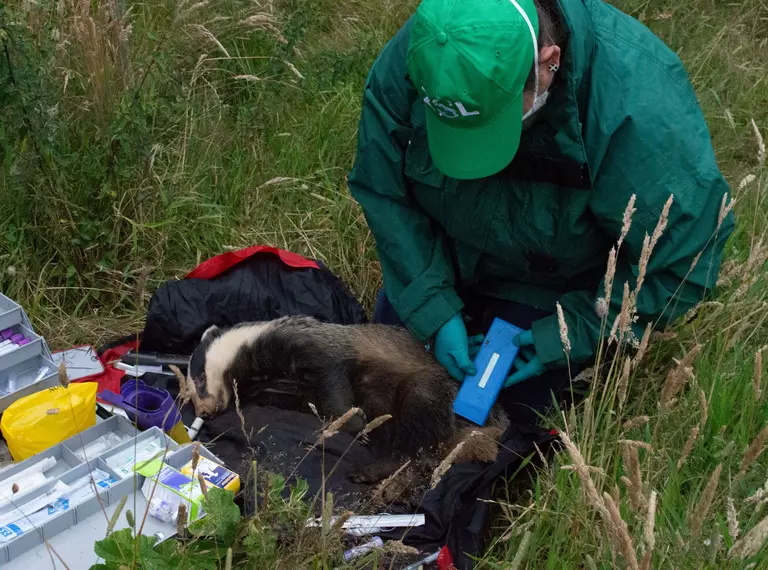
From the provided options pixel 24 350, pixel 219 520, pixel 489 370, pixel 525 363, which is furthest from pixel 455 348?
pixel 24 350

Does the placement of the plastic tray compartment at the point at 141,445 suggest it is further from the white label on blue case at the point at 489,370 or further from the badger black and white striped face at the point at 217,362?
the white label on blue case at the point at 489,370

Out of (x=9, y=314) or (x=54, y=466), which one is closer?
(x=54, y=466)

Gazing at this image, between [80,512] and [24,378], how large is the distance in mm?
878

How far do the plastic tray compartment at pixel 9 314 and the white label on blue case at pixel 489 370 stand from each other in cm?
181

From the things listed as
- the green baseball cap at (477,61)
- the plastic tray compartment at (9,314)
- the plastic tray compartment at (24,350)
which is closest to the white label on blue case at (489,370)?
the green baseball cap at (477,61)

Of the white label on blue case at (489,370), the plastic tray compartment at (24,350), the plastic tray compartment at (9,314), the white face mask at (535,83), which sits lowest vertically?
the white label on blue case at (489,370)

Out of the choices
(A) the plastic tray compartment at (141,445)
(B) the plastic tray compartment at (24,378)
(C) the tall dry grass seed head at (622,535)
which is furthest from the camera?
(B) the plastic tray compartment at (24,378)

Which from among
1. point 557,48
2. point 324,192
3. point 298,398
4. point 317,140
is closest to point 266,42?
point 317,140

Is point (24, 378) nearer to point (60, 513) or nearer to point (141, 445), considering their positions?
point (141, 445)

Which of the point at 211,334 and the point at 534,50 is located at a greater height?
the point at 534,50

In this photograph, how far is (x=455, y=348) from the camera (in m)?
3.23

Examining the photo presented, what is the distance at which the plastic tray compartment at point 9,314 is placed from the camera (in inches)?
126

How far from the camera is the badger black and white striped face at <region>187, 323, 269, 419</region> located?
3.50 m

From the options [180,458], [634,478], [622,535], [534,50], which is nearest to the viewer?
[622,535]
